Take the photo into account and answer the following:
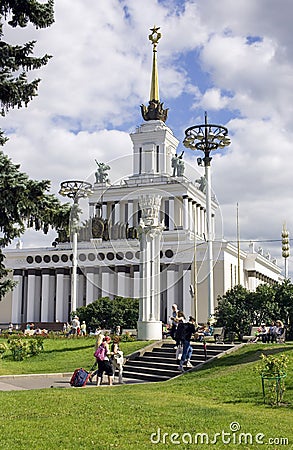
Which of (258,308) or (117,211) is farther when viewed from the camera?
(117,211)

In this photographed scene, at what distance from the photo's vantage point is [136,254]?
60.2 meters

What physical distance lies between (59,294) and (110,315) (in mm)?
23587

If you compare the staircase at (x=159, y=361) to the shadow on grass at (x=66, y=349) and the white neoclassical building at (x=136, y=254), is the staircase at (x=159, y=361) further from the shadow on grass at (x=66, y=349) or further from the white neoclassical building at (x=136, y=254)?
the white neoclassical building at (x=136, y=254)

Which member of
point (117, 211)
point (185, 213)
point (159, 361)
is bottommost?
point (159, 361)

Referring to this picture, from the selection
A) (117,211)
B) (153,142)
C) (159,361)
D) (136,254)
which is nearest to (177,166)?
(153,142)

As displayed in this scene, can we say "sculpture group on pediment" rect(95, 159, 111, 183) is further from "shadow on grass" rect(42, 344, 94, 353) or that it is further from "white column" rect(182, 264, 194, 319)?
"shadow on grass" rect(42, 344, 94, 353)

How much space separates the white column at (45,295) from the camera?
6481cm

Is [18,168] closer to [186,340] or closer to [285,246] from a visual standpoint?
[186,340]

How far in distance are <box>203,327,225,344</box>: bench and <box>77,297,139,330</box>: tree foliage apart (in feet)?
44.2

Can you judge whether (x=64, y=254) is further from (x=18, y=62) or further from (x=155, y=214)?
(x=18, y=62)

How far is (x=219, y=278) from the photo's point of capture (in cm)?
6034

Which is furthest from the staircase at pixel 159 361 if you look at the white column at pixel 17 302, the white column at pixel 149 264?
the white column at pixel 17 302

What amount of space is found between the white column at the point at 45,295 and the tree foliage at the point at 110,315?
2304cm

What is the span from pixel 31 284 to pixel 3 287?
52743 millimetres
